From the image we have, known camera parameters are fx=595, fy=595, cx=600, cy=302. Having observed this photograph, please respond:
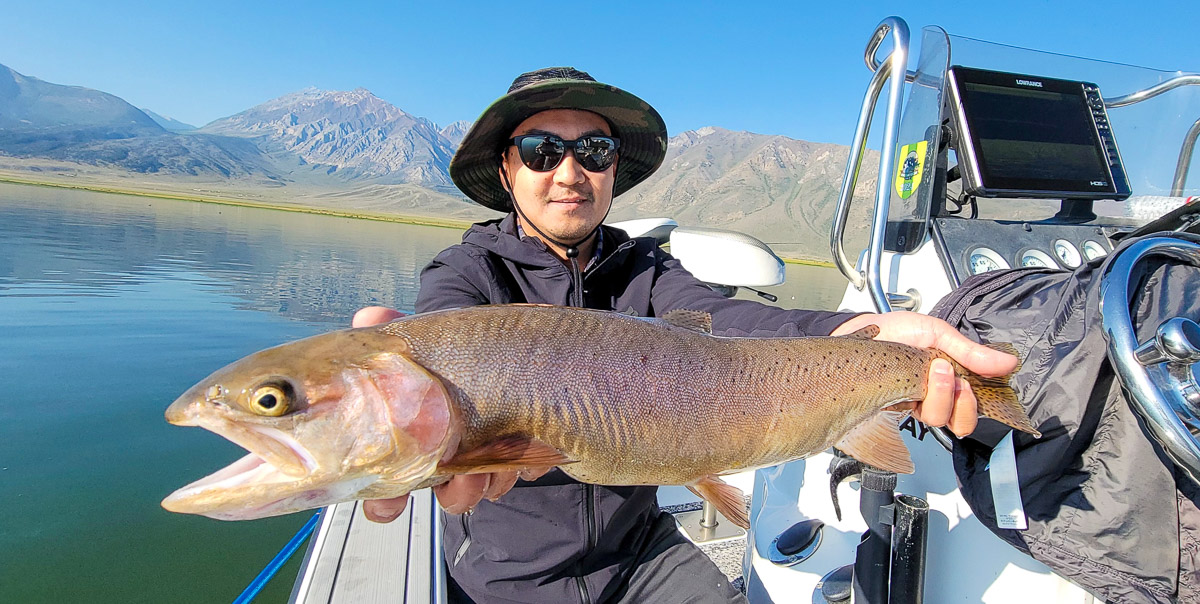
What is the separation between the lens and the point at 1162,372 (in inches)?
72.5

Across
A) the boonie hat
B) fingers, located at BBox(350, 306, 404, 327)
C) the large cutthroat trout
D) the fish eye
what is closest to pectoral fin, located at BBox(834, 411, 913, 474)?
the large cutthroat trout

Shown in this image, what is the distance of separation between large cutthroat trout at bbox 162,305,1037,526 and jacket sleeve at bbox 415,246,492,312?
72 centimetres

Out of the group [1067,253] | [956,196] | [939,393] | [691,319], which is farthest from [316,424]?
[1067,253]

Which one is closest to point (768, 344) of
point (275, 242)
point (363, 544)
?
point (363, 544)

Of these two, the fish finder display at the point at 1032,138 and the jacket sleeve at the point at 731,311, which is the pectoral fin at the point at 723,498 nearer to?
the jacket sleeve at the point at 731,311

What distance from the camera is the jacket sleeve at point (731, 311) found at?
9.00 feet

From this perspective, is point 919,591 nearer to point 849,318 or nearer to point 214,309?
point 849,318

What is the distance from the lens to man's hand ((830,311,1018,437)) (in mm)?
2283

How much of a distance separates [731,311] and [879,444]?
95cm

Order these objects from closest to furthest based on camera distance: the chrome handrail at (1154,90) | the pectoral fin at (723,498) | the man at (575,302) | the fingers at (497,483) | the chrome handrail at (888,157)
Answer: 1. the fingers at (497,483)
2. the pectoral fin at (723,498)
3. the man at (575,302)
4. the chrome handrail at (888,157)
5. the chrome handrail at (1154,90)

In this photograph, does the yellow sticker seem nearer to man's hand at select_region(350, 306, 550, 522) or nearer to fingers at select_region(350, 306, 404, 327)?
man's hand at select_region(350, 306, 550, 522)

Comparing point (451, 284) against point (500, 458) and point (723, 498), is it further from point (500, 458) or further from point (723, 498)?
point (723, 498)

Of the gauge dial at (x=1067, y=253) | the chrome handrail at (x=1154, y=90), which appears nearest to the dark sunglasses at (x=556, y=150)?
the gauge dial at (x=1067, y=253)

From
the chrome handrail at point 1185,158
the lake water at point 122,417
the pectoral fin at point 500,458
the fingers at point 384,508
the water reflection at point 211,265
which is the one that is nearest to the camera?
the pectoral fin at point 500,458
